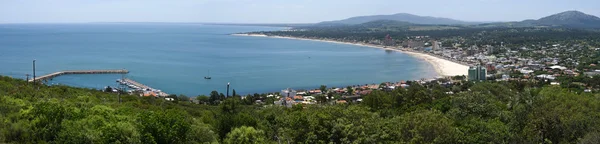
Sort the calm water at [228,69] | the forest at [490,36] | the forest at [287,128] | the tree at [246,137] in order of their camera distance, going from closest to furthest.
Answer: the forest at [287,128] → the tree at [246,137] → the calm water at [228,69] → the forest at [490,36]

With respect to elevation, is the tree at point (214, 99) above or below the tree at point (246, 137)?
below

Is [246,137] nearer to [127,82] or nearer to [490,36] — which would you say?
[127,82]

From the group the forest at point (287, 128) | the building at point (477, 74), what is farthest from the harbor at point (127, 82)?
the building at point (477, 74)

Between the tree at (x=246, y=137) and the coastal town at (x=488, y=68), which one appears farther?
the coastal town at (x=488, y=68)

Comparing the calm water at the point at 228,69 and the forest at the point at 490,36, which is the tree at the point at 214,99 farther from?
the forest at the point at 490,36

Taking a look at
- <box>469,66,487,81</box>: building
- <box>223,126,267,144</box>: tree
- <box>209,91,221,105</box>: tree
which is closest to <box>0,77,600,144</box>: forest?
<box>223,126,267,144</box>: tree

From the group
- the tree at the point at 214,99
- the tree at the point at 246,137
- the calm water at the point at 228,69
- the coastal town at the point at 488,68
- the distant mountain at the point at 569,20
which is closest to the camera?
the tree at the point at 246,137

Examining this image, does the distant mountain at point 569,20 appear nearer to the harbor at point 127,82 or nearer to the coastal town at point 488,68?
the coastal town at point 488,68

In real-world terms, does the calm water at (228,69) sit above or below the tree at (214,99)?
above

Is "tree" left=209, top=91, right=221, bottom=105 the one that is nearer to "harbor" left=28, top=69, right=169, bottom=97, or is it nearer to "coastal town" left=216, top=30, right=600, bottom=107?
"coastal town" left=216, top=30, right=600, bottom=107

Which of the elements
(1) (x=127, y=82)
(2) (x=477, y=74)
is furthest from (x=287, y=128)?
(1) (x=127, y=82)

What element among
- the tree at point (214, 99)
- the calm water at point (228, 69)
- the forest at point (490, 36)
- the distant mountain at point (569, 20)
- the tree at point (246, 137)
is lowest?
the tree at point (214, 99)

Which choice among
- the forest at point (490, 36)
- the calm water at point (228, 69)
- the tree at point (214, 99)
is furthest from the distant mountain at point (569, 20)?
the tree at point (214, 99)
